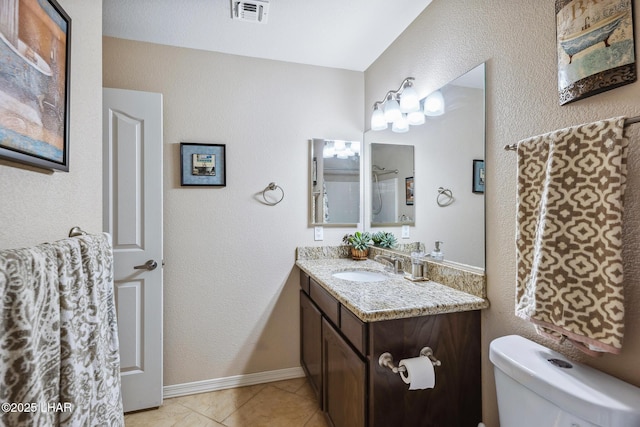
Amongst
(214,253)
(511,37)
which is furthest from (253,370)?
(511,37)

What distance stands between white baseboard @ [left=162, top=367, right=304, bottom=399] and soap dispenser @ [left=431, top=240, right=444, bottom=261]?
1.43m

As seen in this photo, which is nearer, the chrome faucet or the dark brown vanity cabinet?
the dark brown vanity cabinet

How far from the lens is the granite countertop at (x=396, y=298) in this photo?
1174 millimetres

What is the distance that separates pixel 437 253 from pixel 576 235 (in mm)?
803

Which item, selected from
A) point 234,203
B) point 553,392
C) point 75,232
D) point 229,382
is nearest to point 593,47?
point 553,392

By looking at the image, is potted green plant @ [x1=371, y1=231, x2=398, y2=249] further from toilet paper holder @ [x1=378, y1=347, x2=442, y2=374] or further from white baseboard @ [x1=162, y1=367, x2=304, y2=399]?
white baseboard @ [x1=162, y1=367, x2=304, y2=399]

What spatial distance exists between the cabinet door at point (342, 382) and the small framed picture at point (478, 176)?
942 mm

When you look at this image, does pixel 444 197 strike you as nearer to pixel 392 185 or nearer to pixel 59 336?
pixel 392 185

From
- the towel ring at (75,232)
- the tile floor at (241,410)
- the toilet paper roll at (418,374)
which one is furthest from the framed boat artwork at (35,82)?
the tile floor at (241,410)

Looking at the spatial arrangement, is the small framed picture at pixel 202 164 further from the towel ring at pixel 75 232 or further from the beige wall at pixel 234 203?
the towel ring at pixel 75 232

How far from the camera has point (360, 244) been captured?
7.53 feet

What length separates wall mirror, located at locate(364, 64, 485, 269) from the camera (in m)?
1.39

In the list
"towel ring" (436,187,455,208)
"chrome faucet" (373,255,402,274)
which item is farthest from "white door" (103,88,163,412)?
"towel ring" (436,187,455,208)

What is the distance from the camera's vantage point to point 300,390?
7.01ft
